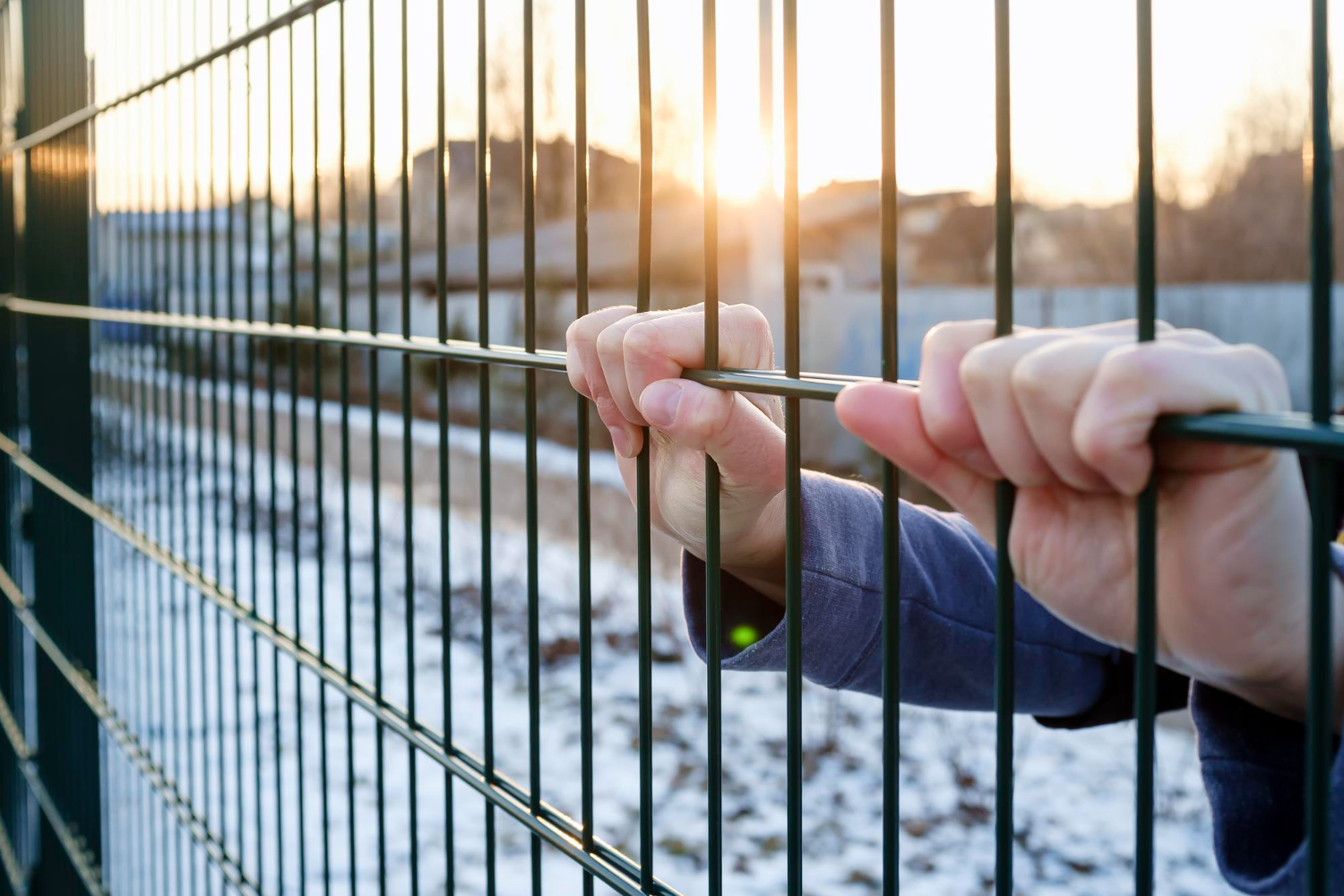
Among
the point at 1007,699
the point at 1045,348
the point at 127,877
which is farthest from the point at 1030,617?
the point at 127,877

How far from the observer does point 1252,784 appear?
0.84m

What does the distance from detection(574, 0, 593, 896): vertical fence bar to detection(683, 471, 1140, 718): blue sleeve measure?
114 mm

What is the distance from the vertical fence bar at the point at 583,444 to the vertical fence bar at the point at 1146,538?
472mm

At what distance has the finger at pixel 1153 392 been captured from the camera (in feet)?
1.87

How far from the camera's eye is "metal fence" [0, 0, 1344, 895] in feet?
2.18

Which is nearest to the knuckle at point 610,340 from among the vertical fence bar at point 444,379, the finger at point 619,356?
the finger at point 619,356

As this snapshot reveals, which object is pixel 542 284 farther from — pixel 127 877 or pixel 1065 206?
pixel 127 877

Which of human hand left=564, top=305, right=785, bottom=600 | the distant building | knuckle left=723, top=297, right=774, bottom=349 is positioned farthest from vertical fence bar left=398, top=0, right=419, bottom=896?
the distant building

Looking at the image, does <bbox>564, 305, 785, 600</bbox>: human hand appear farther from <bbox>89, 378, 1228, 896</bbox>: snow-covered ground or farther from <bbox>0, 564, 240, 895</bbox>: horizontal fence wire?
<bbox>89, 378, 1228, 896</bbox>: snow-covered ground

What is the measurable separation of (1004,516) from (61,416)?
299cm

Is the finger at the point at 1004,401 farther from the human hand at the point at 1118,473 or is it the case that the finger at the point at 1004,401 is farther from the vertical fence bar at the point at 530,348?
the vertical fence bar at the point at 530,348

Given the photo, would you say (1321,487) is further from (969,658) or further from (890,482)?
(969,658)

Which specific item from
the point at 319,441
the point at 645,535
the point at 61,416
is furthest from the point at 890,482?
the point at 61,416

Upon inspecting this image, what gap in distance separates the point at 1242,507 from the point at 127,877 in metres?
A: 2.81
